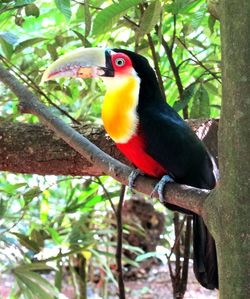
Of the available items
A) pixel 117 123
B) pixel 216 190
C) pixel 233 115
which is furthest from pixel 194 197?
pixel 117 123

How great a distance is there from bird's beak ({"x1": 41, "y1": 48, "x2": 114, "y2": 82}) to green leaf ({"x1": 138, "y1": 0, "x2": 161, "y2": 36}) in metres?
0.11

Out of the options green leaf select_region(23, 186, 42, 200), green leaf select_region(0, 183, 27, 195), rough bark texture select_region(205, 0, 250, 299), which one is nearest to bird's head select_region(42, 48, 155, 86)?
rough bark texture select_region(205, 0, 250, 299)

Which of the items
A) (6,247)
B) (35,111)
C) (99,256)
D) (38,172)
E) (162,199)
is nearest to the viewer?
(162,199)

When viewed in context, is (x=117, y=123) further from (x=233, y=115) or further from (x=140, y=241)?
(x=140, y=241)

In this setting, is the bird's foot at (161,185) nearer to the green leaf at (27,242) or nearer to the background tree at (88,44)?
the background tree at (88,44)

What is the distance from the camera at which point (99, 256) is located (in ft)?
6.49

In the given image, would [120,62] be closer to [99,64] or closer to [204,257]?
[99,64]

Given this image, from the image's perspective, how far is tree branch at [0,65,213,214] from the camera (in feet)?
2.98

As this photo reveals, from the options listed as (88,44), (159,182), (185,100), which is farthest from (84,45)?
(159,182)

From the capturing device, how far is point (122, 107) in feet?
3.52

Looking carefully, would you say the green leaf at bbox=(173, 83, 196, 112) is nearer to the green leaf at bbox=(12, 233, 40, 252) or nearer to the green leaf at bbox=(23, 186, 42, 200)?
the green leaf at bbox=(23, 186, 42, 200)

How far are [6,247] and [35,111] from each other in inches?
24.8

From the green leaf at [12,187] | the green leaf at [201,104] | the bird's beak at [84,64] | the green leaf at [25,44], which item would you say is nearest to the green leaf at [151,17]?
the bird's beak at [84,64]

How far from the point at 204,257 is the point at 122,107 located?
38 centimetres
